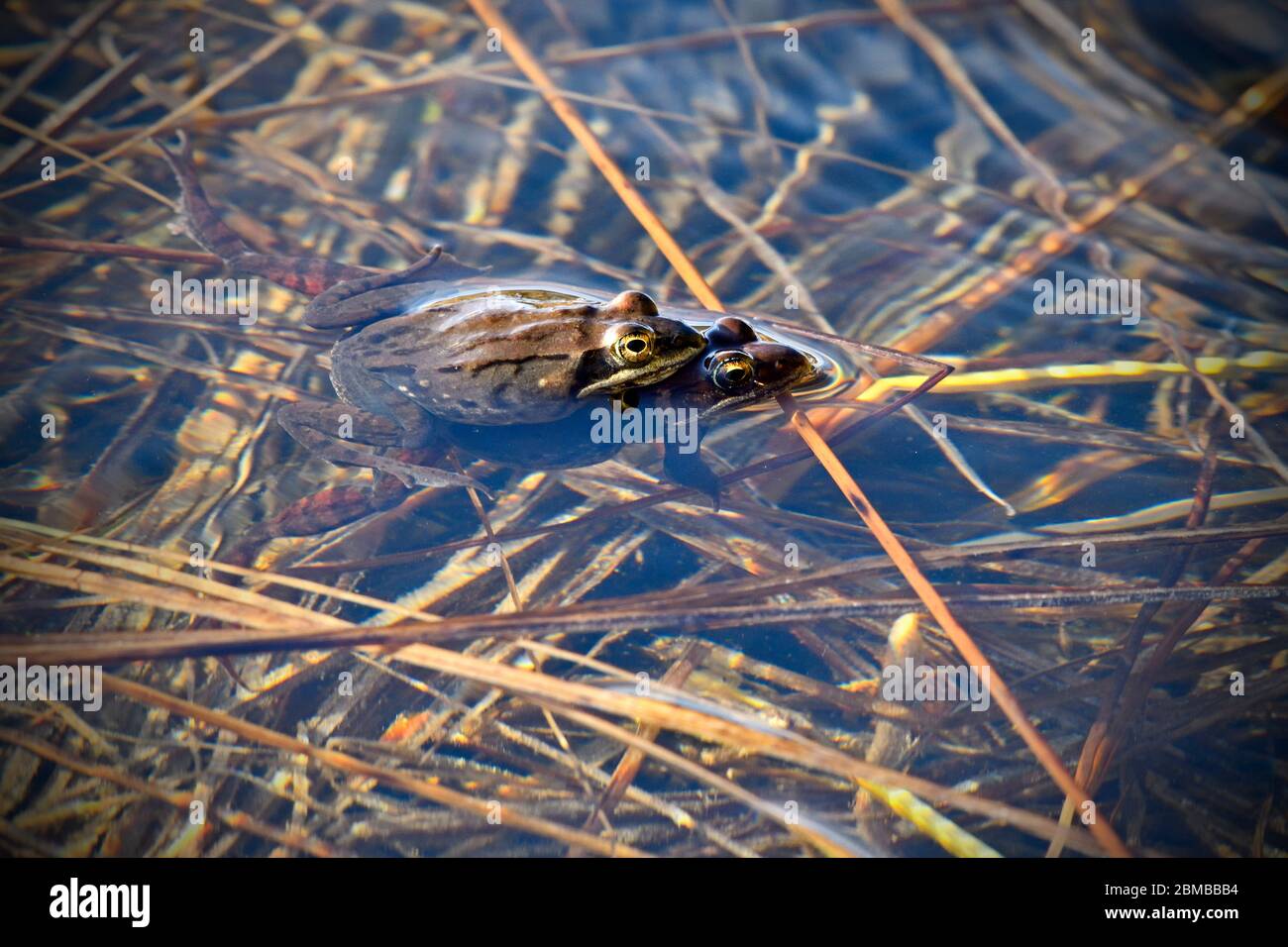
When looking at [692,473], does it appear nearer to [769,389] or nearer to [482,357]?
[769,389]

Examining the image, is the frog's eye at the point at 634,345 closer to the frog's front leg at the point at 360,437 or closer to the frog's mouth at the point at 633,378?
the frog's mouth at the point at 633,378

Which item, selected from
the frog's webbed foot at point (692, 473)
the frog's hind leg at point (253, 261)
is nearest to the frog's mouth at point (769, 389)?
the frog's webbed foot at point (692, 473)

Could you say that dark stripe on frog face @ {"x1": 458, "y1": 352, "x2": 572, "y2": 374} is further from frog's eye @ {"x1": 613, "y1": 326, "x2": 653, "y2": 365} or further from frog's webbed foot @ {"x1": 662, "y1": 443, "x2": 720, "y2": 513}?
frog's webbed foot @ {"x1": 662, "y1": 443, "x2": 720, "y2": 513}

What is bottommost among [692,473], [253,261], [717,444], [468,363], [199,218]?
[692,473]

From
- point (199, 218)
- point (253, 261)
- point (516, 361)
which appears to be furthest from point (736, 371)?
point (199, 218)

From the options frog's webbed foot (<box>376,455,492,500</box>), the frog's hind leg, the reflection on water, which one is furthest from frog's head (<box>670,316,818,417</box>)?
the frog's hind leg

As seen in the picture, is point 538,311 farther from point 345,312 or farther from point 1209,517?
point 1209,517

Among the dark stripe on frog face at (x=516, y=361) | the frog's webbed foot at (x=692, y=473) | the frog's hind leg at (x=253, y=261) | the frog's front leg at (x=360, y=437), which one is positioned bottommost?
the frog's webbed foot at (x=692, y=473)
